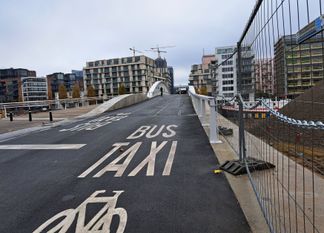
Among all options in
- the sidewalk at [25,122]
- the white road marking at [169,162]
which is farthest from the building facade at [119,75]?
the white road marking at [169,162]

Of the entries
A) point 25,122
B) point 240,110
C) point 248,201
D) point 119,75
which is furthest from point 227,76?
point 119,75

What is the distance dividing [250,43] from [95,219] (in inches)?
139

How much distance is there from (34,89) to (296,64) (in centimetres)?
13700

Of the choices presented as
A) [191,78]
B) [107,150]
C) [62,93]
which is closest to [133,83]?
[62,93]

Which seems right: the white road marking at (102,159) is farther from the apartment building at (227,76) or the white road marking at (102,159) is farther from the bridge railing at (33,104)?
the bridge railing at (33,104)

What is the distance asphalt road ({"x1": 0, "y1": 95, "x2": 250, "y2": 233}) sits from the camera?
11.5 feet

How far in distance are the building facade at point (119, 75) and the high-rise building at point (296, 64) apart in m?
116

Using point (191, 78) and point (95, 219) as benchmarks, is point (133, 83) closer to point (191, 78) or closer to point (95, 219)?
point (191, 78)

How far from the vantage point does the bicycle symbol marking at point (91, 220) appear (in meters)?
3.37

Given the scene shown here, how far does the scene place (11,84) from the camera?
117688mm

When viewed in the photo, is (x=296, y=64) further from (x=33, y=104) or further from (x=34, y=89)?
(x=34, y=89)

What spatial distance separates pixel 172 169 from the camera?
5.77 meters

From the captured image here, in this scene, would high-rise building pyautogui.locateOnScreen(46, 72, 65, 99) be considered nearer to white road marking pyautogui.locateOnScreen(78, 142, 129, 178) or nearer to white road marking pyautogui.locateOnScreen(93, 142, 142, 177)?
white road marking pyautogui.locateOnScreen(78, 142, 129, 178)

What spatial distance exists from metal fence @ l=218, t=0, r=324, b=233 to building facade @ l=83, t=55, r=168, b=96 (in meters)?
114
